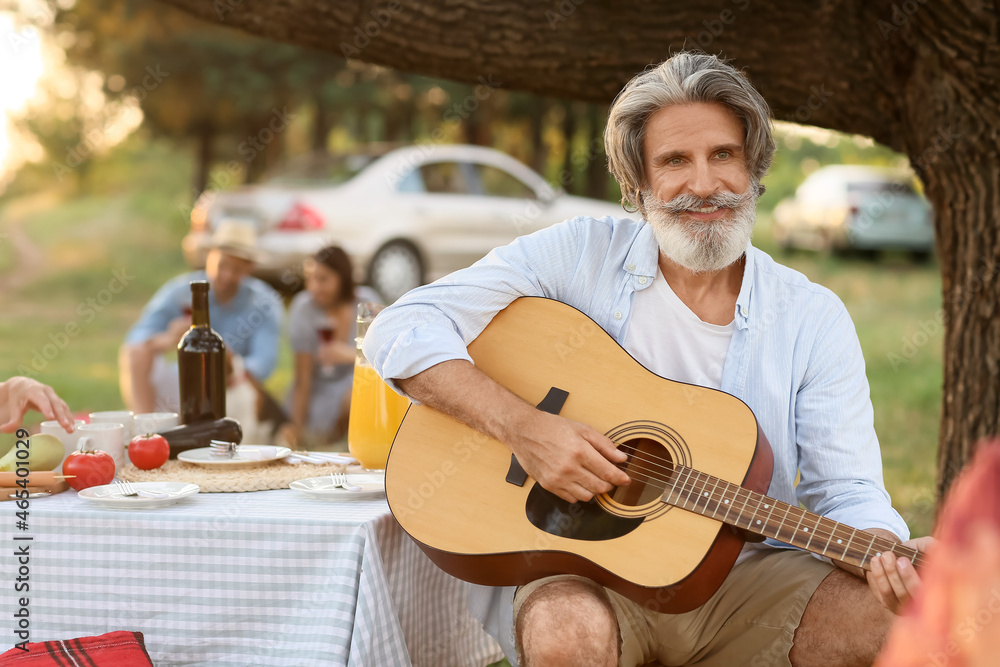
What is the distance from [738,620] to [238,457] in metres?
1.32

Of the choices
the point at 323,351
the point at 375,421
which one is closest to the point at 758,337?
the point at 375,421

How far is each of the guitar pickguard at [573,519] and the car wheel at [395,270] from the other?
678 cm

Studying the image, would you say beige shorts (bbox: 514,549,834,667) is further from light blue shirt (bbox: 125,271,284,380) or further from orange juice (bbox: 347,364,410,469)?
light blue shirt (bbox: 125,271,284,380)

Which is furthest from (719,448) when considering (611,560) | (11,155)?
(11,155)

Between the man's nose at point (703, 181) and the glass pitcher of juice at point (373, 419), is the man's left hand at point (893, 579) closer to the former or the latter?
the man's nose at point (703, 181)

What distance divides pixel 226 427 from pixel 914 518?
3.54 meters

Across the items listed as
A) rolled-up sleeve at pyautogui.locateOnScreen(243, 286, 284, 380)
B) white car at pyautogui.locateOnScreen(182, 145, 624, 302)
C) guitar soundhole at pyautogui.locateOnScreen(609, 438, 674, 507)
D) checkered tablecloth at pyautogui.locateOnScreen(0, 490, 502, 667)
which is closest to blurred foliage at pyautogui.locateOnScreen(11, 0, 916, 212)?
white car at pyautogui.locateOnScreen(182, 145, 624, 302)

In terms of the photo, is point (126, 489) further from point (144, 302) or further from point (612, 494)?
point (144, 302)

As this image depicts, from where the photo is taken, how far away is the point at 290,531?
1.93 metres

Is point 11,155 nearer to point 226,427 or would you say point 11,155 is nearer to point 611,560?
→ point 226,427

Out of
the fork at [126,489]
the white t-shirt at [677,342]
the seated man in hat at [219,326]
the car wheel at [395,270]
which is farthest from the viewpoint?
the car wheel at [395,270]

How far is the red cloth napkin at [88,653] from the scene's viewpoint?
187 cm

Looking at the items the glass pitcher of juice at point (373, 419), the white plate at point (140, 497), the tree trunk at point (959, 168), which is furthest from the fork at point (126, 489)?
the tree trunk at point (959, 168)

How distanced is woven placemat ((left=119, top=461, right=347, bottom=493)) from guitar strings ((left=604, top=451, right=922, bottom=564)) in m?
0.84
